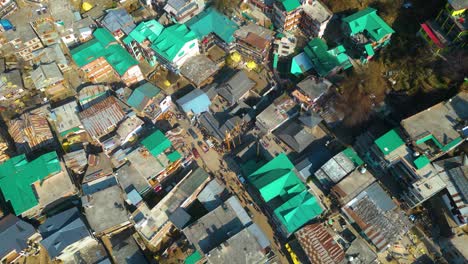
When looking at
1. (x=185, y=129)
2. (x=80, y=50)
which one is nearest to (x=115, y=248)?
(x=185, y=129)

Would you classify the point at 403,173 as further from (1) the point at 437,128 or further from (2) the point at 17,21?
(2) the point at 17,21

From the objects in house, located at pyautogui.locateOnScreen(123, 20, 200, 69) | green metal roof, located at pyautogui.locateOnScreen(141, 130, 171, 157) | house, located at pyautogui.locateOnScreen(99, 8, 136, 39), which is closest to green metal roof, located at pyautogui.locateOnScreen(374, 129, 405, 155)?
green metal roof, located at pyautogui.locateOnScreen(141, 130, 171, 157)

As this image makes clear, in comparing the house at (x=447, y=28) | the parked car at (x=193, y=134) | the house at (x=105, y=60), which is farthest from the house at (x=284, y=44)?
the house at (x=105, y=60)

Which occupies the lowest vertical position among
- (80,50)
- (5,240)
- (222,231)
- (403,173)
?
(403,173)

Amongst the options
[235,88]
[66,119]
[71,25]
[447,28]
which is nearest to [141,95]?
[66,119]

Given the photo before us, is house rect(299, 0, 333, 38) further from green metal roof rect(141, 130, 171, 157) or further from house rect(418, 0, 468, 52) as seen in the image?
green metal roof rect(141, 130, 171, 157)

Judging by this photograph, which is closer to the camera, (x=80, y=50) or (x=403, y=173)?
(x=403, y=173)
